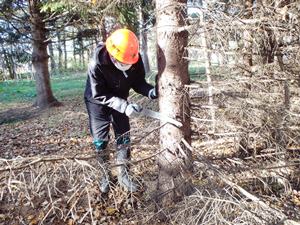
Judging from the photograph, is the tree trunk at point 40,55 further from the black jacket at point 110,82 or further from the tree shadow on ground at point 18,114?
the black jacket at point 110,82

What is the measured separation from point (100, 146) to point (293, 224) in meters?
2.50

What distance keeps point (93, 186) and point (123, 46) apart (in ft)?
4.78

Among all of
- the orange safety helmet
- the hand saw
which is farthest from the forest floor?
the orange safety helmet

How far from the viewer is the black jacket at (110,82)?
3.70 metres

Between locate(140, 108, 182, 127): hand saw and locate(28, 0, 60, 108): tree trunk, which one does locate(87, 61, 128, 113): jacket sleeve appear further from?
locate(28, 0, 60, 108): tree trunk

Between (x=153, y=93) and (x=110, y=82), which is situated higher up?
(x=110, y=82)

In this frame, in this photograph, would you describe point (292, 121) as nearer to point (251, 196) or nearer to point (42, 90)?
point (251, 196)

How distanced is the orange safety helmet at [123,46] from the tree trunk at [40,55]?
7567 millimetres

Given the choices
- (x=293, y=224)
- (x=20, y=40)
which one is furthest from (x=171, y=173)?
(x=20, y=40)

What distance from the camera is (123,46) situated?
134 inches

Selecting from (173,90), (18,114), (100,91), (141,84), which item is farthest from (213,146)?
(18,114)

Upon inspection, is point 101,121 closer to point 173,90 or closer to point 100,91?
point 100,91

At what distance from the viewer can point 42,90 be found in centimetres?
1116

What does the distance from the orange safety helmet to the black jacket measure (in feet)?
0.84
